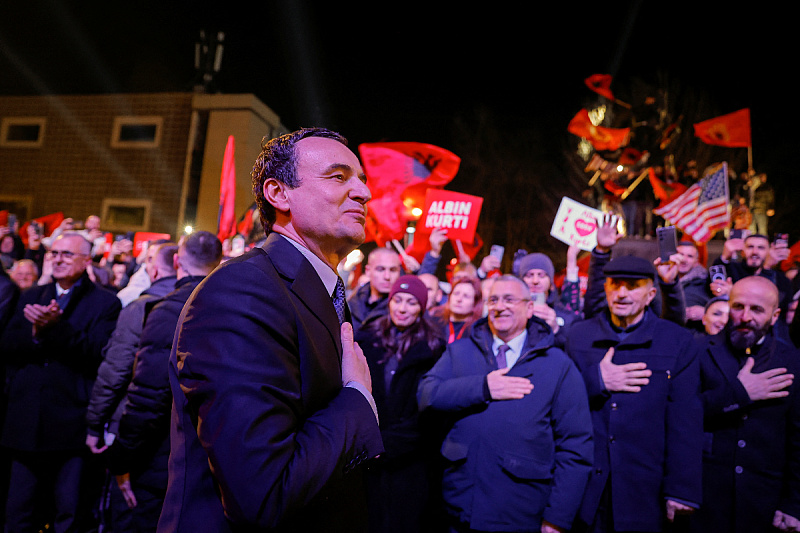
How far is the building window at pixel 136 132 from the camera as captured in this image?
2227 cm

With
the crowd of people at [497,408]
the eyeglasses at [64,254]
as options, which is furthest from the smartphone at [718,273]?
the eyeglasses at [64,254]

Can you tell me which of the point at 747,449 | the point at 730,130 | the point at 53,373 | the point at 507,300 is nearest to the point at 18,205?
the point at 53,373

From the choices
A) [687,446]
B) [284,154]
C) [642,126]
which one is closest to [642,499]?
[687,446]

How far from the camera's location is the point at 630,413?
12.1 ft

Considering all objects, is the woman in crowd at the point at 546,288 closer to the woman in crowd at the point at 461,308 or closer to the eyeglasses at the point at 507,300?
the woman in crowd at the point at 461,308

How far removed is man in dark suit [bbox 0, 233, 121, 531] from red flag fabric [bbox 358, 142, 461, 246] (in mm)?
4886

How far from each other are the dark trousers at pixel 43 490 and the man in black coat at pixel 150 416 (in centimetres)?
75

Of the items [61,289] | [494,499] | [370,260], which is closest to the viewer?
[494,499]

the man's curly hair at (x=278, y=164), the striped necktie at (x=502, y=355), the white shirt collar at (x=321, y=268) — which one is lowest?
the striped necktie at (x=502, y=355)

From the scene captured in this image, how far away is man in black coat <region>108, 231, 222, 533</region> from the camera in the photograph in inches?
141

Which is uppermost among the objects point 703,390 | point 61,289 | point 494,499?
point 61,289

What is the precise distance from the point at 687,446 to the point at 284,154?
342 centimetres

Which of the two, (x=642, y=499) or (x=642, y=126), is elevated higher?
(x=642, y=126)

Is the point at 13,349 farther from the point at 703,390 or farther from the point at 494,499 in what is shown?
the point at 703,390
